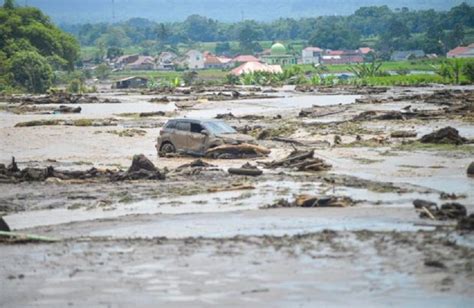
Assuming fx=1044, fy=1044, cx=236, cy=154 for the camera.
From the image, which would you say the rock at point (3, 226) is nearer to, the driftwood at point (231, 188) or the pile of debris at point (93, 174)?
the driftwood at point (231, 188)

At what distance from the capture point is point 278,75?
14700cm

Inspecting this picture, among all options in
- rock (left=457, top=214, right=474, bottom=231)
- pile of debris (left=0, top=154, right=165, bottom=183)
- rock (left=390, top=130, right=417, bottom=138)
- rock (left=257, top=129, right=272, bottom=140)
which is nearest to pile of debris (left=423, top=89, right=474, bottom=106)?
rock (left=390, top=130, right=417, bottom=138)

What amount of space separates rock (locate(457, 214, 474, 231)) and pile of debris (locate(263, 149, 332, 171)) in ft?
38.8

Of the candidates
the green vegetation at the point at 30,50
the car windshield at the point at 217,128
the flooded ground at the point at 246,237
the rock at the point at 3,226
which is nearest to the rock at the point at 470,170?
the flooded ground at the point at 246,237

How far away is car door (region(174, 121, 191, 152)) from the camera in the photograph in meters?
36.7

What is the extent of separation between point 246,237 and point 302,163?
39.6 ft

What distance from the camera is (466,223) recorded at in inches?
755

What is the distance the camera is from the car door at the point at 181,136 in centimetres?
3669

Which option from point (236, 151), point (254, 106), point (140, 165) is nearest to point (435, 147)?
point (236, 151)

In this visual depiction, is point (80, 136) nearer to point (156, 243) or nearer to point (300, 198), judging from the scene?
point (300, 198)

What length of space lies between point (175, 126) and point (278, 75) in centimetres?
11047

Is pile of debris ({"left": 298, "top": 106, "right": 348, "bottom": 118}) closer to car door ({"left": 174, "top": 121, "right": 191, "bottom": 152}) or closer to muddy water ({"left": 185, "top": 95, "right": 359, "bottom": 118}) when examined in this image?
muddy water ({"left": 185, "top": 95, "right": 359, "bottom": 118})

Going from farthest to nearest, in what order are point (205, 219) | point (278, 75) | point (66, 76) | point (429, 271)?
point (66, 76), point (278, 75), point (205, 219), point (429, 271)

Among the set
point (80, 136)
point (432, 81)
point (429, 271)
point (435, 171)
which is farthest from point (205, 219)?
point (432, 81)
